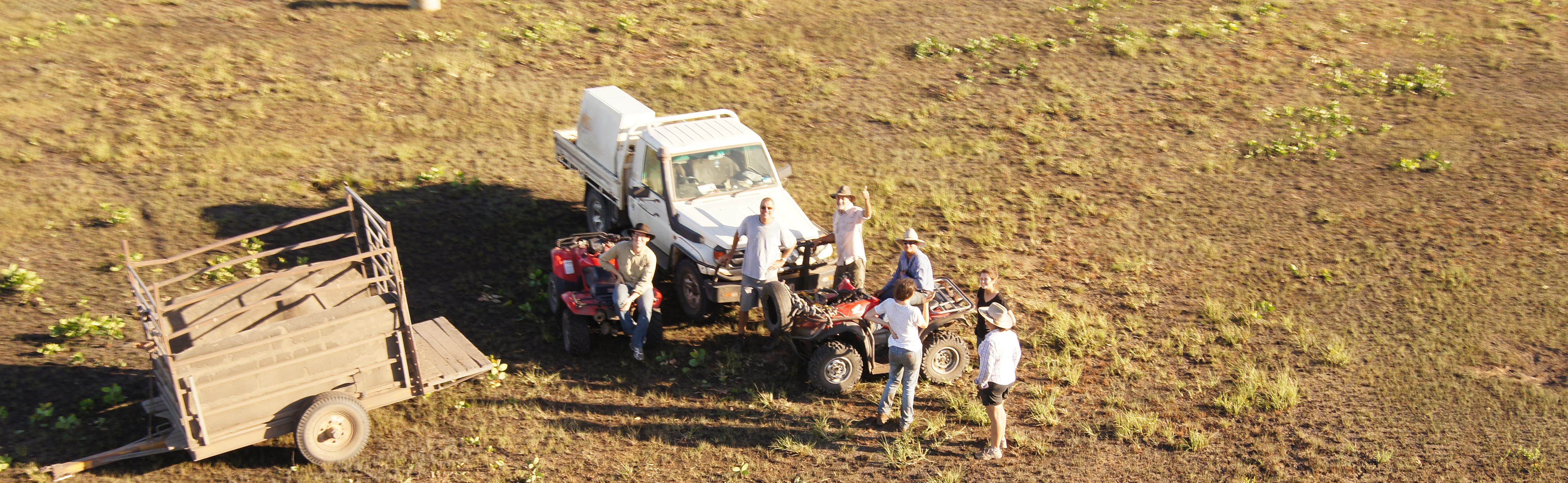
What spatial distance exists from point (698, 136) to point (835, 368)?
3.62 m

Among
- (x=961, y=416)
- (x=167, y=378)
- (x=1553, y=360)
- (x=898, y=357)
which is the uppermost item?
(x=167, y=378)

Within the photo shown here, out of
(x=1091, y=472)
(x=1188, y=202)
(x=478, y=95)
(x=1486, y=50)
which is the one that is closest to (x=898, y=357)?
(x=1091, y=472)

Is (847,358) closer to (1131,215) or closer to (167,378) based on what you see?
(167,378)

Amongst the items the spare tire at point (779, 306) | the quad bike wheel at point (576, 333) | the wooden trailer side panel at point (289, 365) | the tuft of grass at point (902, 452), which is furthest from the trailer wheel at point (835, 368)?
the wooden trailer side panel at point (289, 365)

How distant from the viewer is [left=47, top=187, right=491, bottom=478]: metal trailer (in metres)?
7.75

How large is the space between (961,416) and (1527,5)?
74.8ft

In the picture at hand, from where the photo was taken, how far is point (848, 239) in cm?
1070

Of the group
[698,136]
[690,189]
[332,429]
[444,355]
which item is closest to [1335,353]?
[690,189]

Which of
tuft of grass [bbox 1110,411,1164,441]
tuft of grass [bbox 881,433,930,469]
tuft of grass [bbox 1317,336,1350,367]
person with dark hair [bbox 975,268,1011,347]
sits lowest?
tuft of grass [bbox 1317,336,1350,367]

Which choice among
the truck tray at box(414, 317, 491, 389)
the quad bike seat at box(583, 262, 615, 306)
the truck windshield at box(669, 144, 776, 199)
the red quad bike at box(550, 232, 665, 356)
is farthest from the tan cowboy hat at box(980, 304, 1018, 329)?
the truck tray at box(414, 317, 491, 389)

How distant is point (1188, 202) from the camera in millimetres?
15172

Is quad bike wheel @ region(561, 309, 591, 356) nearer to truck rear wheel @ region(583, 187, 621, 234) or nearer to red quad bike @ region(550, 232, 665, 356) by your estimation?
red quad bike @ region(550, 232, 665, 356)

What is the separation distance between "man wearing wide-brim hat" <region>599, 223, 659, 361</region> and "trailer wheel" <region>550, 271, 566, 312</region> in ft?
2.57

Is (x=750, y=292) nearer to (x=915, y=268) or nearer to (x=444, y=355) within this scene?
(x=915, y=268)
